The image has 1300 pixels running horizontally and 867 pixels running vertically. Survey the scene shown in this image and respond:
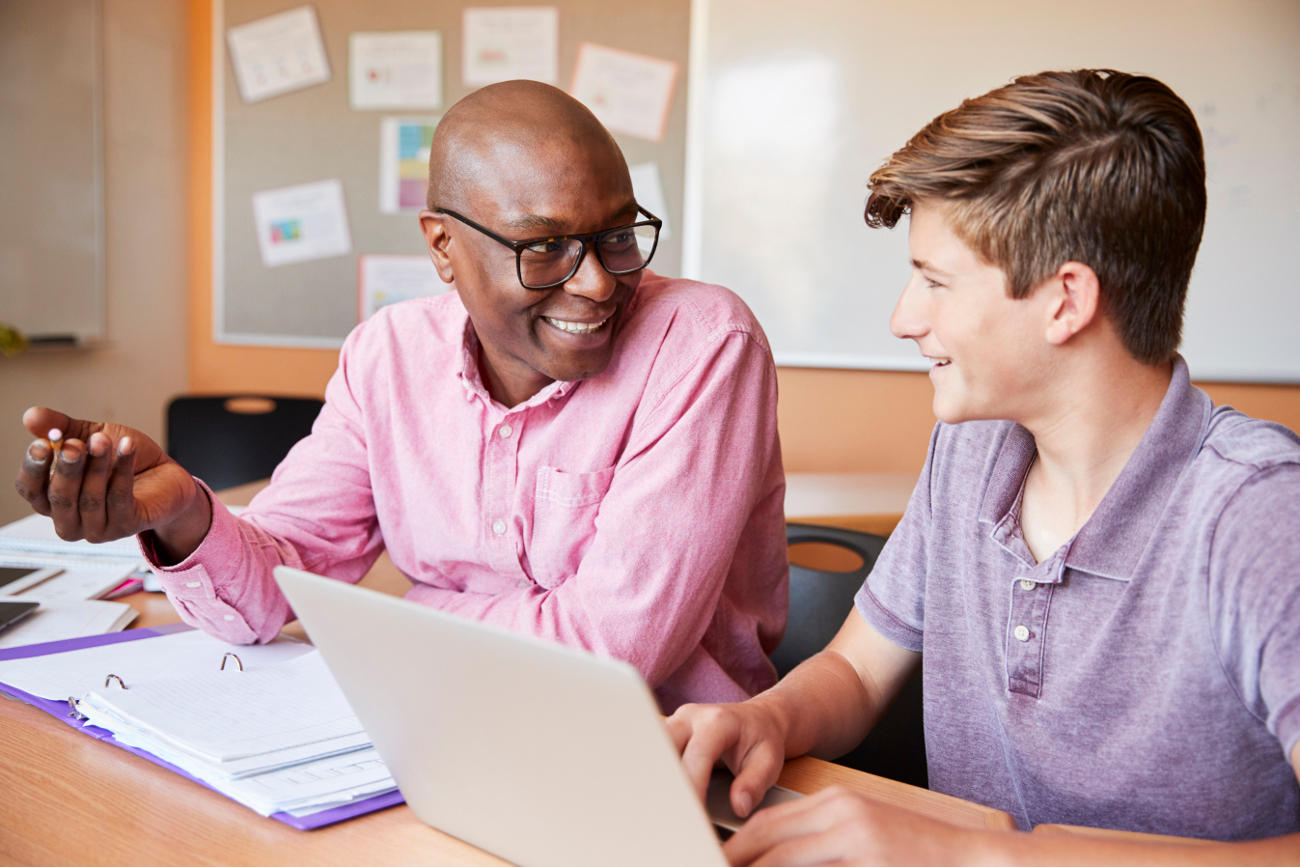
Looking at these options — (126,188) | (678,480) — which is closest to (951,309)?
(678,480)

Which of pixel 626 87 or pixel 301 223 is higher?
pixel 626 87

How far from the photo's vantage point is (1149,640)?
2.93 feet

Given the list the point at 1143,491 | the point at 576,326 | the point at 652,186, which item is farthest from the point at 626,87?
the point at 1143,491

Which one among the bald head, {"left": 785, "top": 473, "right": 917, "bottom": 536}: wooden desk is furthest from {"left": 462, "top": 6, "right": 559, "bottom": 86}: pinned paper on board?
the bald head

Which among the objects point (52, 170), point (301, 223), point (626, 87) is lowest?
point (301, 223)

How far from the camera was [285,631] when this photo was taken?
1.35m

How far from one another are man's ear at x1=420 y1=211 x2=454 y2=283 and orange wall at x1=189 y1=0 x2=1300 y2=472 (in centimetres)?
198

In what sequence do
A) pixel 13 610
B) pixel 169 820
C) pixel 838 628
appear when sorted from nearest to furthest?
pixel 169 820 → pixel 13 610 → pixel 838 628

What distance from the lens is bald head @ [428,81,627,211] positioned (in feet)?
3.94

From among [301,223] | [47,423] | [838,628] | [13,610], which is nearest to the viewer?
[47,423]

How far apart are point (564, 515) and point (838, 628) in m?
0.43

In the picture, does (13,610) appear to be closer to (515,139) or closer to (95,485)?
(95,485)

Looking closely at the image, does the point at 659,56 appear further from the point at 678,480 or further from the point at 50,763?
the point at 50,763

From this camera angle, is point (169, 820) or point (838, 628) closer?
point (169, 820)
